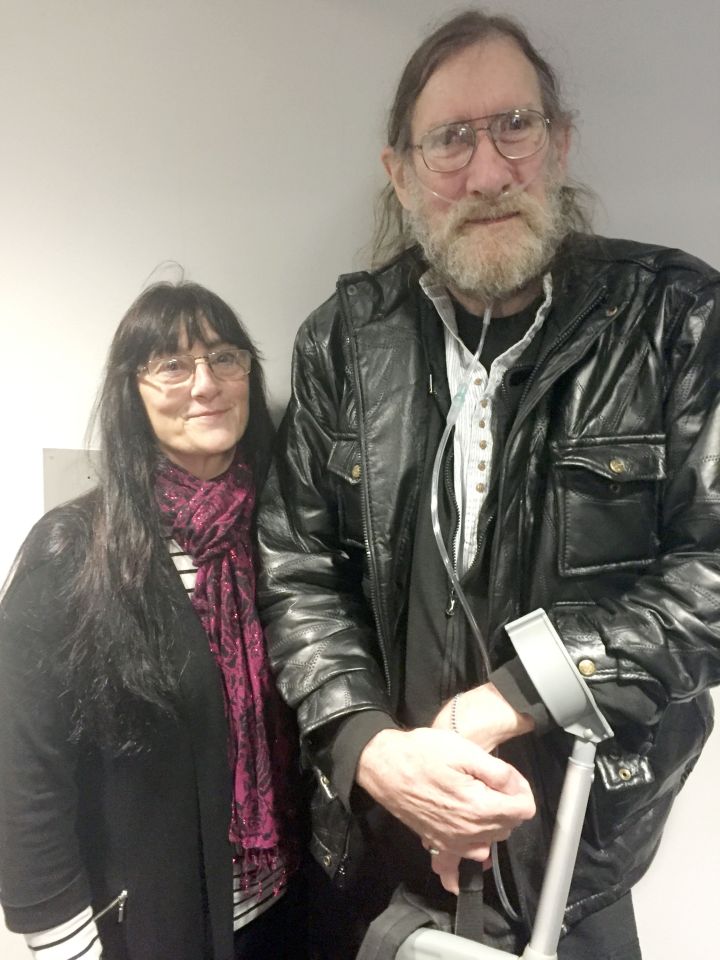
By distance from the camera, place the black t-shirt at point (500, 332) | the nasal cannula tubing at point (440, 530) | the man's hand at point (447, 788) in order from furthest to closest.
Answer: the black t-shirt at point (500, 332) → the nasal cannula tubing at point (440, 530) → the man's hand at point (447, 788)

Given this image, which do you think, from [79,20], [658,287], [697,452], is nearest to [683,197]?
[658,287]

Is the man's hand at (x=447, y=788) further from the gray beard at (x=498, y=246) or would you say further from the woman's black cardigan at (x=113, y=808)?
the gray beard at (x=498, y=246)

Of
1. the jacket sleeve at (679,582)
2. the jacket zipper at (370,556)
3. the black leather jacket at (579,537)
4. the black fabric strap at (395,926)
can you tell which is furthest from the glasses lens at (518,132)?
the black fabric strap at (395,926)

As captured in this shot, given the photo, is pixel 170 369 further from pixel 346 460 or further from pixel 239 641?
pixel 239 641

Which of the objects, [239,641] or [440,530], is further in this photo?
[239,641]

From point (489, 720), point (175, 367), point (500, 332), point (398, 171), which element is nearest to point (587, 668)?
point (489, 720)

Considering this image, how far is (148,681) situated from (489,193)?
3.00ft

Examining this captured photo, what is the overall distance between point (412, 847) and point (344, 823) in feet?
0.42

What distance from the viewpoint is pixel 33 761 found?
1.01 meters

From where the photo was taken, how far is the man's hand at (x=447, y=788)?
0.82 metres

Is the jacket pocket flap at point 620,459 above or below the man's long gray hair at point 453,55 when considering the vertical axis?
below

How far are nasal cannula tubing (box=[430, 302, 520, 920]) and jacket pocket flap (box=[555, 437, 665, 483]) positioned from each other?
0.57ft

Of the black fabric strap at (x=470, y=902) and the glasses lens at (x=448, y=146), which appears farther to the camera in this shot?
the glasses lens at (x=448, y=146)

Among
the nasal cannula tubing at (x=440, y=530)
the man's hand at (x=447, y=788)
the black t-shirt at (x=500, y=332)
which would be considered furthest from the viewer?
the black t-shirt at (x=500, y=332)
